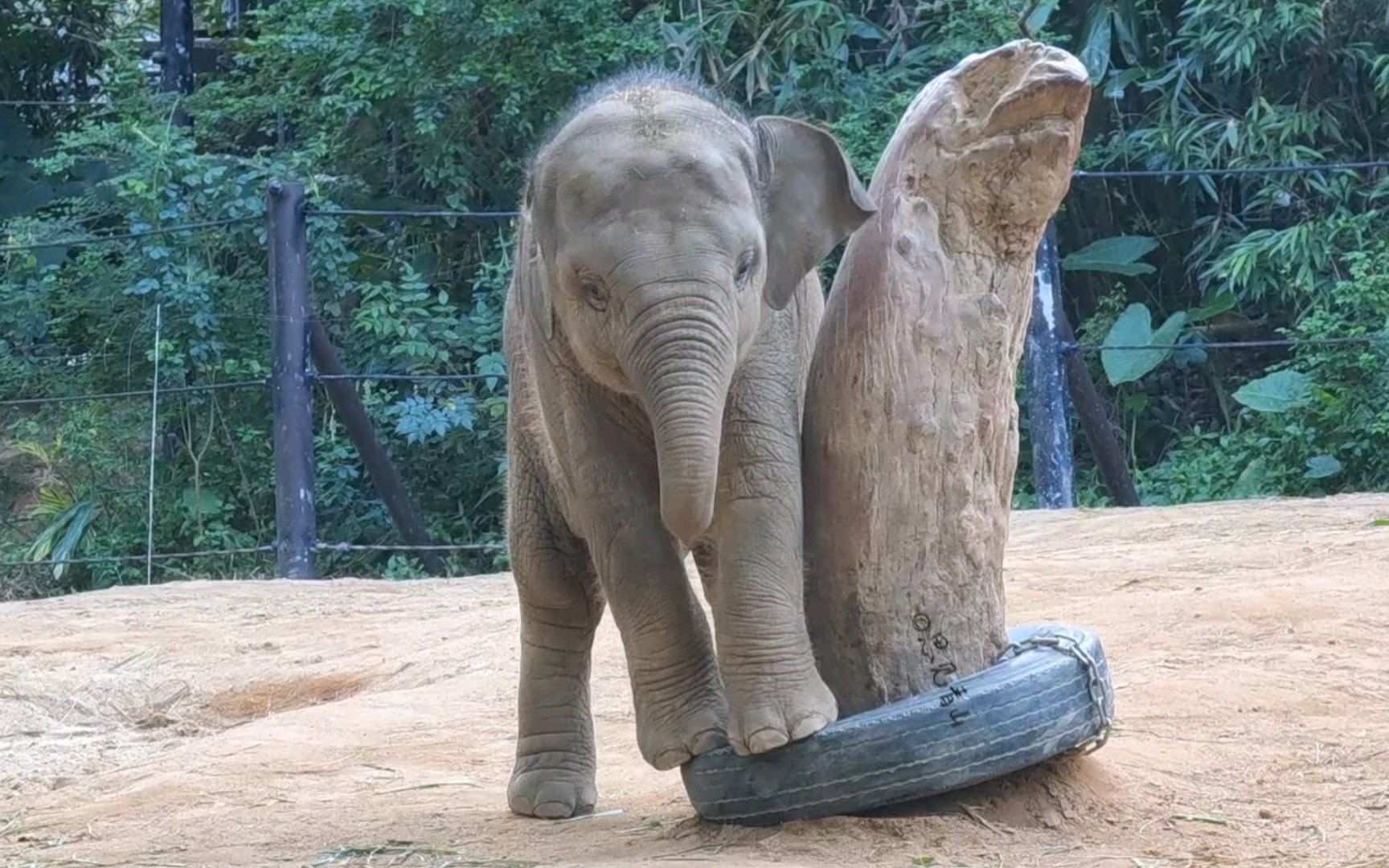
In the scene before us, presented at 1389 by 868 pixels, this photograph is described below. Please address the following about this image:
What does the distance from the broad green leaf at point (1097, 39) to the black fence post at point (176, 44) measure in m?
6.44

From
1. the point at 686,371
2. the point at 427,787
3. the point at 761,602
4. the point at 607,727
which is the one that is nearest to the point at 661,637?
the point at 761,602

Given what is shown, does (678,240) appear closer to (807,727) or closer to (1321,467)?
(807,727)

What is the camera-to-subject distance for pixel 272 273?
945 cm

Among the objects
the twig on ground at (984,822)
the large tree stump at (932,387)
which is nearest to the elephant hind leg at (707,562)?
the large tree stump at (932,387)

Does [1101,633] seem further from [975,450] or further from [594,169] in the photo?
[594,169]

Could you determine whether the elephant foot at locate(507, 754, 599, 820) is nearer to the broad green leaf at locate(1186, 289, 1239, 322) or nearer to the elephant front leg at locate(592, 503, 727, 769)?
the elephant front leg at locate(592, 503, 727, 769)

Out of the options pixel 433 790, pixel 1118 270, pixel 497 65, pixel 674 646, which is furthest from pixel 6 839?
pixel 1118 270

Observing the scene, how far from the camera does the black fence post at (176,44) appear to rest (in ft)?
44.7

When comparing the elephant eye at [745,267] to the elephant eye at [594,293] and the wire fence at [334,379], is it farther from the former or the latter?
the wire fence at [334,379]

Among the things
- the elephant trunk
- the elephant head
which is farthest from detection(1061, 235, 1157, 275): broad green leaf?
the elephant trunk

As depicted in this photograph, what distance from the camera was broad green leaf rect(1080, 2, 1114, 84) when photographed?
11.6 meters

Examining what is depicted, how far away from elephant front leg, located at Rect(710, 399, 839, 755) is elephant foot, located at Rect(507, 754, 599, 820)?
92 centimetres

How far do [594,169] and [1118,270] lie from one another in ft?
28.3

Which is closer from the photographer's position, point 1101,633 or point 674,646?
point 674,646
